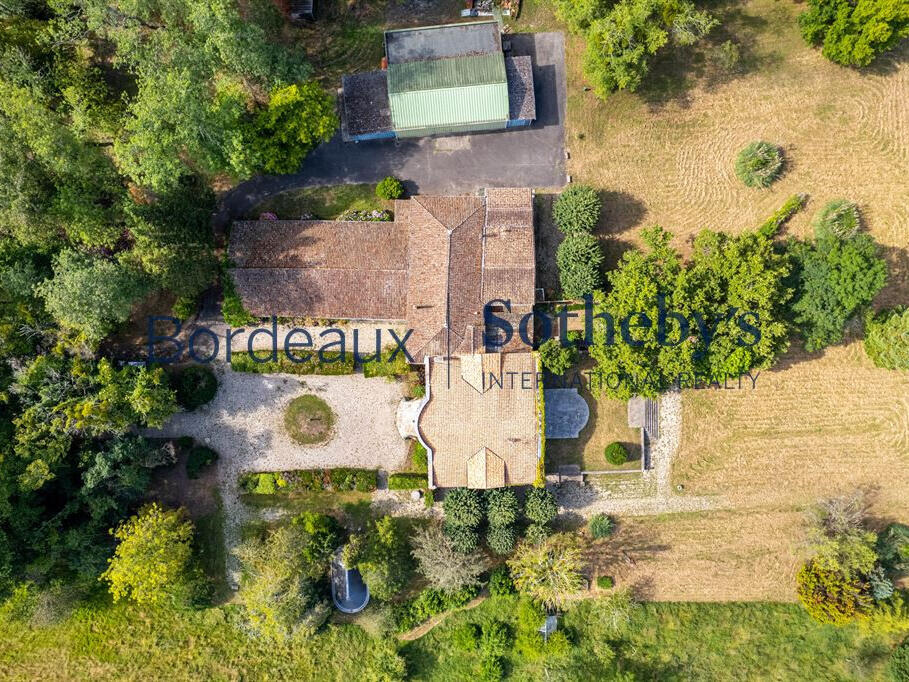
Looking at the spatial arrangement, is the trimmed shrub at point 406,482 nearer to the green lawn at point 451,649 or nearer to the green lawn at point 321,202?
the green lawn at point 451,649

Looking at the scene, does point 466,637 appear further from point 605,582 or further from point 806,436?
point 806,436

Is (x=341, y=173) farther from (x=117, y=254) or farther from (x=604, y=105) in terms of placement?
(x=604, y=105)

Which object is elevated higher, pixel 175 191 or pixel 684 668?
pixel 175 191

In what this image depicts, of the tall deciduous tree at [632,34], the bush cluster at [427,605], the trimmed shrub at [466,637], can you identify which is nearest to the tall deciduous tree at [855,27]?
the tall deciduous tree at [632,34]

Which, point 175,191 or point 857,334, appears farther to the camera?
point 857,334

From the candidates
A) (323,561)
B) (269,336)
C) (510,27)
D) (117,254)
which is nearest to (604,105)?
(510,27)

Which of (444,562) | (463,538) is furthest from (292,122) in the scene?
(444,562)
